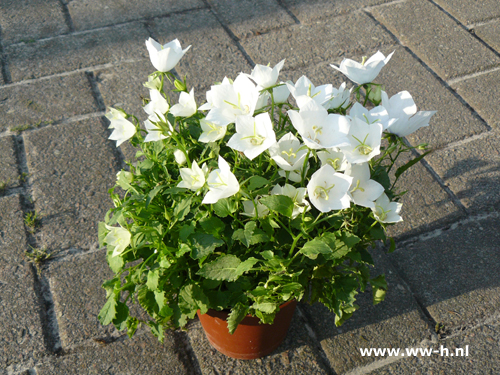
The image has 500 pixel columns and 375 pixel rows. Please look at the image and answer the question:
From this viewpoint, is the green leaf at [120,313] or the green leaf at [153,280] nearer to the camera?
the green leaf at [153,280]

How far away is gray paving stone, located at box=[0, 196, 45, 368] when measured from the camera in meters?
1.72

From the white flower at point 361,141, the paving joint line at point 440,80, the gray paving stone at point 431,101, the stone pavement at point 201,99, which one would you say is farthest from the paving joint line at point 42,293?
the paving joint line at point 440,80

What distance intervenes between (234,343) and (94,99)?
5.30ft

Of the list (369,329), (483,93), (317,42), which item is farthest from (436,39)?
(369,329)

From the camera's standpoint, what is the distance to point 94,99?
2.59 m

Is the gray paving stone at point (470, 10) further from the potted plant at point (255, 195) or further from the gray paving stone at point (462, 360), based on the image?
the potted plant at point (255, 195)

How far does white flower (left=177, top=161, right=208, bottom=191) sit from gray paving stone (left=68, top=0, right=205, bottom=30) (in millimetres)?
2262

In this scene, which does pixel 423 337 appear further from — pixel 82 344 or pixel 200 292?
pixel 82 344

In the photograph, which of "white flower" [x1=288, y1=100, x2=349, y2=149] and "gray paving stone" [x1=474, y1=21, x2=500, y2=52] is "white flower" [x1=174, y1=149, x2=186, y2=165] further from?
"gray paving stone" [x1=474, y1=21, x2=500, y2=52]

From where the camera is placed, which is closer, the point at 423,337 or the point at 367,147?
the point at 367,147

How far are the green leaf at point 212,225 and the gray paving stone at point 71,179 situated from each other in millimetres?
992

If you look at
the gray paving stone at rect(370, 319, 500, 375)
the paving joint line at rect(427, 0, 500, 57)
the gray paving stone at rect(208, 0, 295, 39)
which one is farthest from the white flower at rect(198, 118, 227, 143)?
the paving joint line at rect(427, 0, 500, 57)

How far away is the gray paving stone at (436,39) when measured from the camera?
109 inches

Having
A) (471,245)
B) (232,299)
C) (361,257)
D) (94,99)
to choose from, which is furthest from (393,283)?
(94,99)
